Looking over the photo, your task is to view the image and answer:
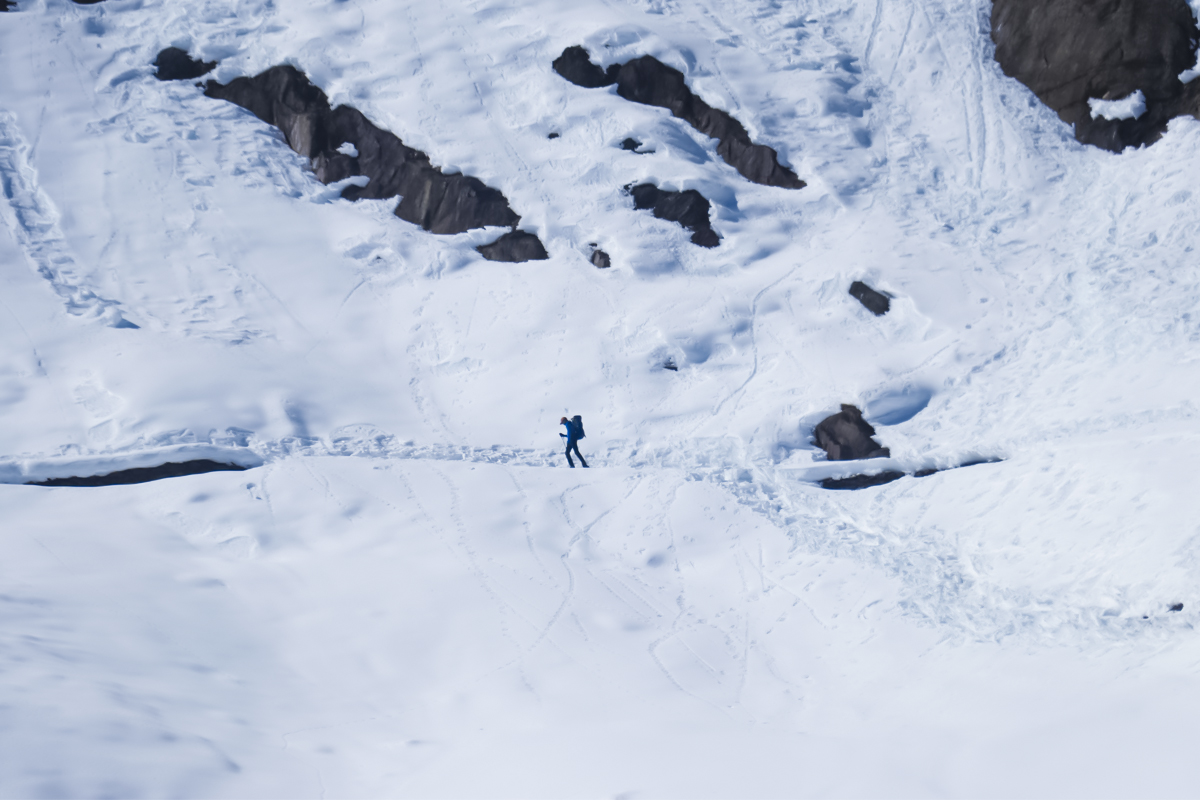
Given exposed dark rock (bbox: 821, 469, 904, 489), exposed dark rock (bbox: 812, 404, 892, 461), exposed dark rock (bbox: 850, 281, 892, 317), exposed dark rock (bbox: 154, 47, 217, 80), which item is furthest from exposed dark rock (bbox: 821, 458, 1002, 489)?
exposed dark rock (bbox: 154, 47, 217, 80)

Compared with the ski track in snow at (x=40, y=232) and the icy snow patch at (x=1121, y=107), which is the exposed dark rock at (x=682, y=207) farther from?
the ski track in snow at (x=40, y=232)

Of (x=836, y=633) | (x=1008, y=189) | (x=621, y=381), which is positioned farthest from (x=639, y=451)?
(x=1008, y=189)

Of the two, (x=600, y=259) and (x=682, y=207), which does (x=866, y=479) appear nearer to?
(x=600, y=259)

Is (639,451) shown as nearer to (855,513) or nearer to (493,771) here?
(855,513)

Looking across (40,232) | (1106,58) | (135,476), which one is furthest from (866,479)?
(40,232)

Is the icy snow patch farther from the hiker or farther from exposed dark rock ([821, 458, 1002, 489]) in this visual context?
the hiker

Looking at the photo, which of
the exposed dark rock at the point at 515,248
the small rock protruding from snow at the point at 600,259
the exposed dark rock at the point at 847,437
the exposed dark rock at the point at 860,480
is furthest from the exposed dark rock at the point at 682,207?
the exposed dark rock at the point at 860,480

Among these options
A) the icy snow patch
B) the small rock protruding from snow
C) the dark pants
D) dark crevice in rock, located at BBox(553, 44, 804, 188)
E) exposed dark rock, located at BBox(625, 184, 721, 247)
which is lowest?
the dark pants
